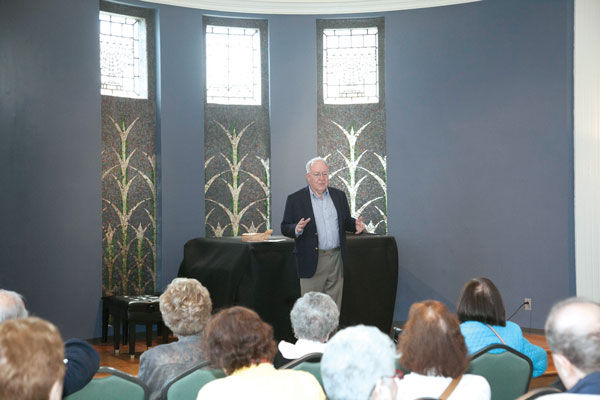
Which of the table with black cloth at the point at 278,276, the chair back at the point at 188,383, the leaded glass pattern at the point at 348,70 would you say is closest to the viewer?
the chair back at the point at 188,383

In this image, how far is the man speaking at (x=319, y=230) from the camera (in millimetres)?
4574

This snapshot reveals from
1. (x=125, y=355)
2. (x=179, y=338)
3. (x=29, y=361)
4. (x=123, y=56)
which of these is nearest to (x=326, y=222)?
(x=179, y=338)

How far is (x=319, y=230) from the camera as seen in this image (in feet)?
15.3

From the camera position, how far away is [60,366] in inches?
56.1

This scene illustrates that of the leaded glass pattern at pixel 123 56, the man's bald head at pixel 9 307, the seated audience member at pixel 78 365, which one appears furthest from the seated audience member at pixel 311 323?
the leaded glass pattern at pixel 123 56

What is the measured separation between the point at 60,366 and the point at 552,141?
572cm

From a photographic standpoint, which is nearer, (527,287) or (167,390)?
(167,390)

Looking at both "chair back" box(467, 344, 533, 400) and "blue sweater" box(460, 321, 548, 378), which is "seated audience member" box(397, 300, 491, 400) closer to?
"chair back" box(467, 344, 533, 400)

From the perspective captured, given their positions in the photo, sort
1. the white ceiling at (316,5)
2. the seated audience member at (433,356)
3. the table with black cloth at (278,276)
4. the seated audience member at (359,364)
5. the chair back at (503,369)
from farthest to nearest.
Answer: the white ceiling at (316,5) → the table with black cloth at (278,276) → the chair back at (503,369) → the seated audience member at (433,356) → the seated audience member at (359,364)

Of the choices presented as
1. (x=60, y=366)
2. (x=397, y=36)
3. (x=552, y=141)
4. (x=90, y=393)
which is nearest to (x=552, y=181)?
(x=552, y=141)

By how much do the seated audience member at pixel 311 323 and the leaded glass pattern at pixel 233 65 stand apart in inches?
169

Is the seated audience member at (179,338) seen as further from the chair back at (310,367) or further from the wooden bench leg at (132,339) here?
the wooden bench leg at (132,339)

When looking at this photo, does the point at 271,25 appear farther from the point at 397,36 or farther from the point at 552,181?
the point at 552,181

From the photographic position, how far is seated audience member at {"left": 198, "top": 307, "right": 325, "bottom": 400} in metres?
1.83
